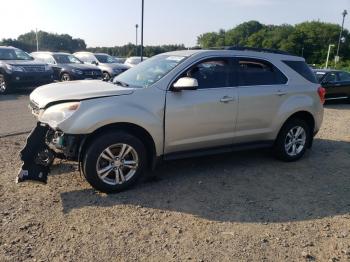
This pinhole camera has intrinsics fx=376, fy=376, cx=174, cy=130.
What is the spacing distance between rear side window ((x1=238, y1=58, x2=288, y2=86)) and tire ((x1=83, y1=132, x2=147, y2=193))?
1903 millimetres

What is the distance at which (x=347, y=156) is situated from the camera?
22.2 feet

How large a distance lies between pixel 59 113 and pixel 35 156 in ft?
2.06

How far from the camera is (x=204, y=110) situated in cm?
504

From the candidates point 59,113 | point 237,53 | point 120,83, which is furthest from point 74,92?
point 237,53

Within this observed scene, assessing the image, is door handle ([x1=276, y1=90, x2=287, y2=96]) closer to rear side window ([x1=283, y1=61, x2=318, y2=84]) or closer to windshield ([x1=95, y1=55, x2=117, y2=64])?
rear side window ([x1=283, y1=61, x2=318, y2=84])

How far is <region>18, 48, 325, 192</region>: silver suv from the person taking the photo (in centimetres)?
442

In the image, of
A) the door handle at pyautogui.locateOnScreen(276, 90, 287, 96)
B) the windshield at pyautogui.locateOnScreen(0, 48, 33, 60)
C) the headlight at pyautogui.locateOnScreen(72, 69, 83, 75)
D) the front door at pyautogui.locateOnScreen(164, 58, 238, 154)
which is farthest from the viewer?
the headlight at pyautogui.locateOnScreen(72, 69, 83, 75)

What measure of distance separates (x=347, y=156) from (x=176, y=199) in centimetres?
380

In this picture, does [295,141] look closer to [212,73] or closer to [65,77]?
[212,73]

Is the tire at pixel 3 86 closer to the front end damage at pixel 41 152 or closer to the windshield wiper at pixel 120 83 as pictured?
the windshield wiper at pixel 120 83

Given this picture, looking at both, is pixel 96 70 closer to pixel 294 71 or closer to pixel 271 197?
pixel 294 71

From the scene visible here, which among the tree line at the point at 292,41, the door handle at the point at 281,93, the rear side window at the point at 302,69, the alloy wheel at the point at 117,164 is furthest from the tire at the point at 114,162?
the tree line at the point at 292,41

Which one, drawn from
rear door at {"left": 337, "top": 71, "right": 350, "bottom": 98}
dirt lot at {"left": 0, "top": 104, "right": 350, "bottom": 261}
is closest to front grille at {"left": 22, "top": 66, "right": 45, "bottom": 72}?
dirt lot at {"left": 0, "top": 104, "right": 350, "bottom": 261}

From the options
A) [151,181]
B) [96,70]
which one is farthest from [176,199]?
[96,70]
